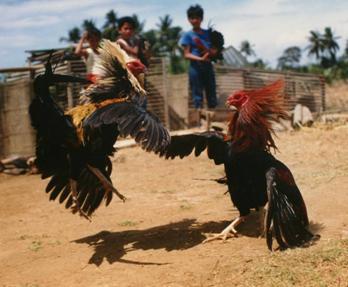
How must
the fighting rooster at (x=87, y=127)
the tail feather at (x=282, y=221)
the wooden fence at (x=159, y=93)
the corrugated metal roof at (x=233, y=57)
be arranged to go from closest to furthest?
the tail feather at (x=282, y=221), the fighting rooster at (x=87, y=127), the wooden fence at (x=159, y=93), the corrugated metal roof at (x=233, y=57)

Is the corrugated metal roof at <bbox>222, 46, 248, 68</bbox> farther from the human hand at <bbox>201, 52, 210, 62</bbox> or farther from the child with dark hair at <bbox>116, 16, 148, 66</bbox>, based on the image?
the child with dark hair at <bbox>116, 16, 148, 66</bbox>

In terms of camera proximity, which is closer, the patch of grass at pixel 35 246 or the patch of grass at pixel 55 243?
the patch of grass at pixel 35 246

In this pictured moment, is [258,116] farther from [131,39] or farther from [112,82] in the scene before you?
[131,39]

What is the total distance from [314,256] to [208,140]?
166 centimetres

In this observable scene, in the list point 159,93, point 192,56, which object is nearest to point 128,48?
point 192,56

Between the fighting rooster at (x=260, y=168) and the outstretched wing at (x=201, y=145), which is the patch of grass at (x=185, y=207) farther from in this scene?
the fighting rooster at (x=260, y=168)

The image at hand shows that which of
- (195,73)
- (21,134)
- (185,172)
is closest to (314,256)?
(185,172)

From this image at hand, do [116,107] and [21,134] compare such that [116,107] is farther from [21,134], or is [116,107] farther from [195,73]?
→ [21,134]

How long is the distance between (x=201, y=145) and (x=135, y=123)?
1.10 m

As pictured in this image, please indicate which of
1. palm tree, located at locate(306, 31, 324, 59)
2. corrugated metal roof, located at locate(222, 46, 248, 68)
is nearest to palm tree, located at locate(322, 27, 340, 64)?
palm tree, located at locate(306, 31, 324, 59)

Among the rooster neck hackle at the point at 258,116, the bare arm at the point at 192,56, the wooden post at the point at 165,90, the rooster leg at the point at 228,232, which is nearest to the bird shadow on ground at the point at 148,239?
the rooster leg at the point at 228,232

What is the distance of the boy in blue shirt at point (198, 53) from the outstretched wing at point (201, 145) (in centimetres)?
392

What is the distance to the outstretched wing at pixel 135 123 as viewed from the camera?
13.5 feet

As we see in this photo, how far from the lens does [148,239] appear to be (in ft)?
16.6
